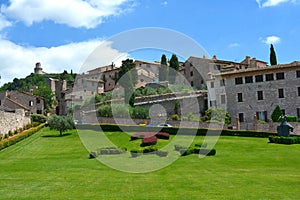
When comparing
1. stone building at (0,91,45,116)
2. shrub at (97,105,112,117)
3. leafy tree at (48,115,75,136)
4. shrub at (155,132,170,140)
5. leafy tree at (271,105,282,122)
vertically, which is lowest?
shrub at (155,132,170,140)

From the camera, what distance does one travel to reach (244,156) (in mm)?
27047

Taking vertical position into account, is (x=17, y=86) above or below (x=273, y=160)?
above

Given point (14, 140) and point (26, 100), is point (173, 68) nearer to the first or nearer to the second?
point (26, 100)

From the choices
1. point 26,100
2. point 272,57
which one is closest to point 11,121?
point 26,100

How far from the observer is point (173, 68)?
3442 inches

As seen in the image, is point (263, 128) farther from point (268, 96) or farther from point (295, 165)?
point (295, 165)

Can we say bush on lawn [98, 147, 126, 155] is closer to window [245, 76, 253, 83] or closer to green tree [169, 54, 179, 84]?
window [245, 76, 253, 83]

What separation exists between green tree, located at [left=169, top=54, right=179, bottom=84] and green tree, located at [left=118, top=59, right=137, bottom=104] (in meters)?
8.82

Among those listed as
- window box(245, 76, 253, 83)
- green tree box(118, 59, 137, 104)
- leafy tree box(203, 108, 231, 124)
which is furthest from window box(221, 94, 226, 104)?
green tree box(118, 59, 137, 104)

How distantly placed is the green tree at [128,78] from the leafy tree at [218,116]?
18976mm


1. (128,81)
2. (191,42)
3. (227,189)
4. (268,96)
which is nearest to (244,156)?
(191,42)

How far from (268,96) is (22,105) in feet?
173

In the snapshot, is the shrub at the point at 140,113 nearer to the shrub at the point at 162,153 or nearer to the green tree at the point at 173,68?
the green tree at the point at 173,68

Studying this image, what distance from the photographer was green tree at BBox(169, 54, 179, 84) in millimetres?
83963
